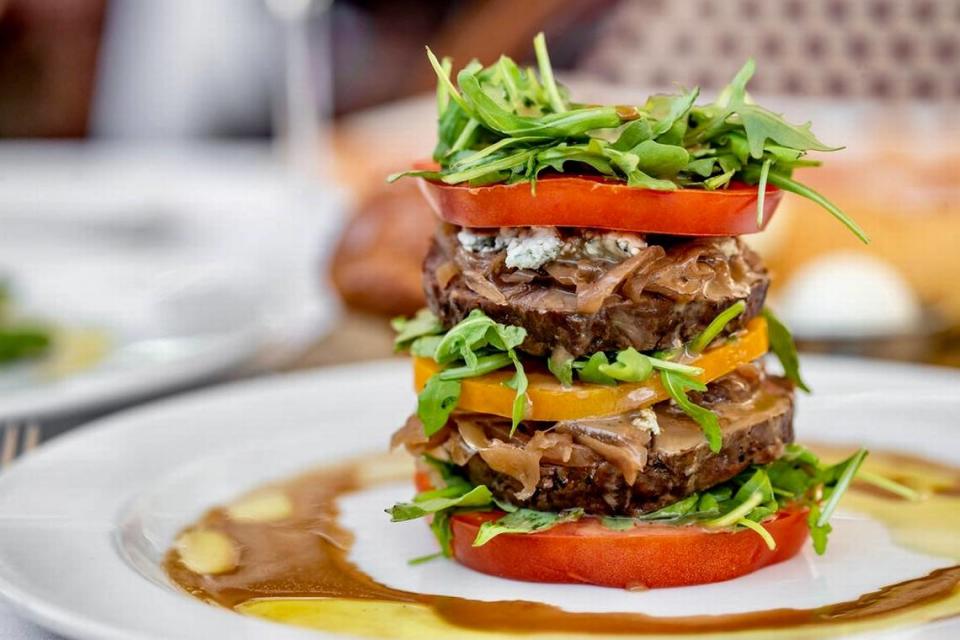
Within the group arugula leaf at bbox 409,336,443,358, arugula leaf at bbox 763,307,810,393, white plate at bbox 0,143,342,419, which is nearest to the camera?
arugula leaf at bbox 409,336,443,358

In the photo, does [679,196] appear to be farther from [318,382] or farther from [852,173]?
[852,173]

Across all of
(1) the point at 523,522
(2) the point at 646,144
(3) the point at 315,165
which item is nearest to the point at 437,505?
(1) the point at 523,522

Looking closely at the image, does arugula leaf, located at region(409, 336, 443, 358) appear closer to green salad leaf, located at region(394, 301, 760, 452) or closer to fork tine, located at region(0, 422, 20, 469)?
green salad leaf, located at region(394, 301, 760, 452)

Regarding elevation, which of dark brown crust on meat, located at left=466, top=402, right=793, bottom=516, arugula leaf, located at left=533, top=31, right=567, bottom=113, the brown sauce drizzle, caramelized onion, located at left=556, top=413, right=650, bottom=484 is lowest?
the brown sauce drizzle

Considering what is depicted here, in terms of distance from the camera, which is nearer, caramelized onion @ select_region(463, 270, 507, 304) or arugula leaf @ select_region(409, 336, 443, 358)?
caramelized onion @ select_region(463, 270, 507, 304)

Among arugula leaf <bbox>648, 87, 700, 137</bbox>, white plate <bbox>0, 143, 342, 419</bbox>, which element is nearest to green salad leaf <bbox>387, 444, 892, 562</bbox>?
arugula leaf <bbox>648, 87, 700, 137</bbox>

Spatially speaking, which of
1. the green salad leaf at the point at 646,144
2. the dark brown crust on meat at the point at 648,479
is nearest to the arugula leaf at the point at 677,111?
the green salad leaf at the point at 646,144

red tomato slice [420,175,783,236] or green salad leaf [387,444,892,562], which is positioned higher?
red tomato slice [420,175,783,236]

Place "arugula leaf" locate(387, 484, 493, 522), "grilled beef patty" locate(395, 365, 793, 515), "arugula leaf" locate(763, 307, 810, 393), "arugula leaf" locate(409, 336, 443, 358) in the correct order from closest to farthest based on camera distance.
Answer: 1. "grilled beef patty" locate(395, 365, 793, 515)
2. "arugula leaf" locate(387, 484, 493, 522)
3. "arugula leaf" locate(409, 336, 443, 358)
4. "arugula leaf" locate(763, 307, 810, 393)

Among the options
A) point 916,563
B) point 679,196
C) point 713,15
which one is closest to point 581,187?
point 679,196
